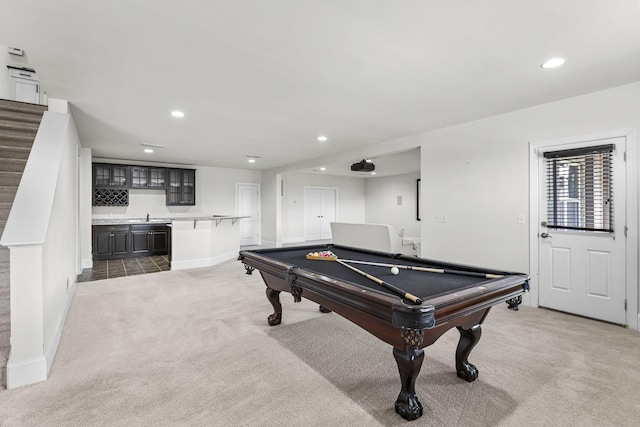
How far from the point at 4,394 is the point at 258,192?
307 inches

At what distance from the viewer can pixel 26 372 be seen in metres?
2.06

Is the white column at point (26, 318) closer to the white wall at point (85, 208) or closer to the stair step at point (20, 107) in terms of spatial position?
the stair step at point (20, 107)

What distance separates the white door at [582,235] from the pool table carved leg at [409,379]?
276cm

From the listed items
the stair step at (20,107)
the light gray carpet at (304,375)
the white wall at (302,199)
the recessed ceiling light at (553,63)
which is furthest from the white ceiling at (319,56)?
the white wall at (302,199)

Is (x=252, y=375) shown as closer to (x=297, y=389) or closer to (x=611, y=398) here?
(x=297, y=389)

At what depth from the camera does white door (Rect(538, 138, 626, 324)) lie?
310cm

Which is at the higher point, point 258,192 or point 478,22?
point 478,22

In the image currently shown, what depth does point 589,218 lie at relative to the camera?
328 centimetres

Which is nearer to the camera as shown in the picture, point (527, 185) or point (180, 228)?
point (527, 185)

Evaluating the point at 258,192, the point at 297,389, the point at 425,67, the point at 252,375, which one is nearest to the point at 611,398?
the point at 297,389

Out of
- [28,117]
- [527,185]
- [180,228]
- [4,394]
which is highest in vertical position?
[28,117]

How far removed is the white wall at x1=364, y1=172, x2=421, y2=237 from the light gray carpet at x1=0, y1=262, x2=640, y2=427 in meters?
6.30

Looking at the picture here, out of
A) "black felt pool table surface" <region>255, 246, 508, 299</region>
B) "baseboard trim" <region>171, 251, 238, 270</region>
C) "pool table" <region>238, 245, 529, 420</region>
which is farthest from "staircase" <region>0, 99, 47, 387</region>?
"baseboard trim" <region>171, 251, 238, 270</region>

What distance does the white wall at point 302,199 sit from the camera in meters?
9.69
